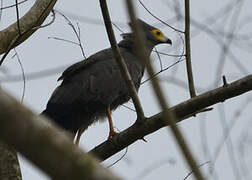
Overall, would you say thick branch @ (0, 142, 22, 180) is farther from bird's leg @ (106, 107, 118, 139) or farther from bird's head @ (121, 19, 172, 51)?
bird's head @ (121, 19, 172, 51)

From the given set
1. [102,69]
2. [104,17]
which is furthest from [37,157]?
[102,69]

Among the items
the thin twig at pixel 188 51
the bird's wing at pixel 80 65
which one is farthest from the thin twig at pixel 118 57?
the bird's wing at pixel 80 65

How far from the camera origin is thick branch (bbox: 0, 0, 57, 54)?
509cm

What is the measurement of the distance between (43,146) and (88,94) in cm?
500

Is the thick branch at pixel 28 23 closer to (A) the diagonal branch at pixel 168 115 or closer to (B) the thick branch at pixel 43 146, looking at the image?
(A) the diagonal branch at pixel 168 115

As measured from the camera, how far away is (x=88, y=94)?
6.37 m

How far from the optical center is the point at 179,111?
387 cm

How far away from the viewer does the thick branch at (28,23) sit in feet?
16.7

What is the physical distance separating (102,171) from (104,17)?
2365 mm

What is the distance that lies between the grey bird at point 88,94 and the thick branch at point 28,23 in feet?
3.78

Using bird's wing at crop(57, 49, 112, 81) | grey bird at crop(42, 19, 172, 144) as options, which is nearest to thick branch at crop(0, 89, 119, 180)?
grey bird at crop(42, 19, 172, 144)

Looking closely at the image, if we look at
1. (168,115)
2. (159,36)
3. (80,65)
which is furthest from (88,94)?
(168,115)

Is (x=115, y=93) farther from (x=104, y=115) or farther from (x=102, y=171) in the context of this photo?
(x=102, y=171)

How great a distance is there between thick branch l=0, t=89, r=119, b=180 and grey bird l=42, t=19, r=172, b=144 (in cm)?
448
